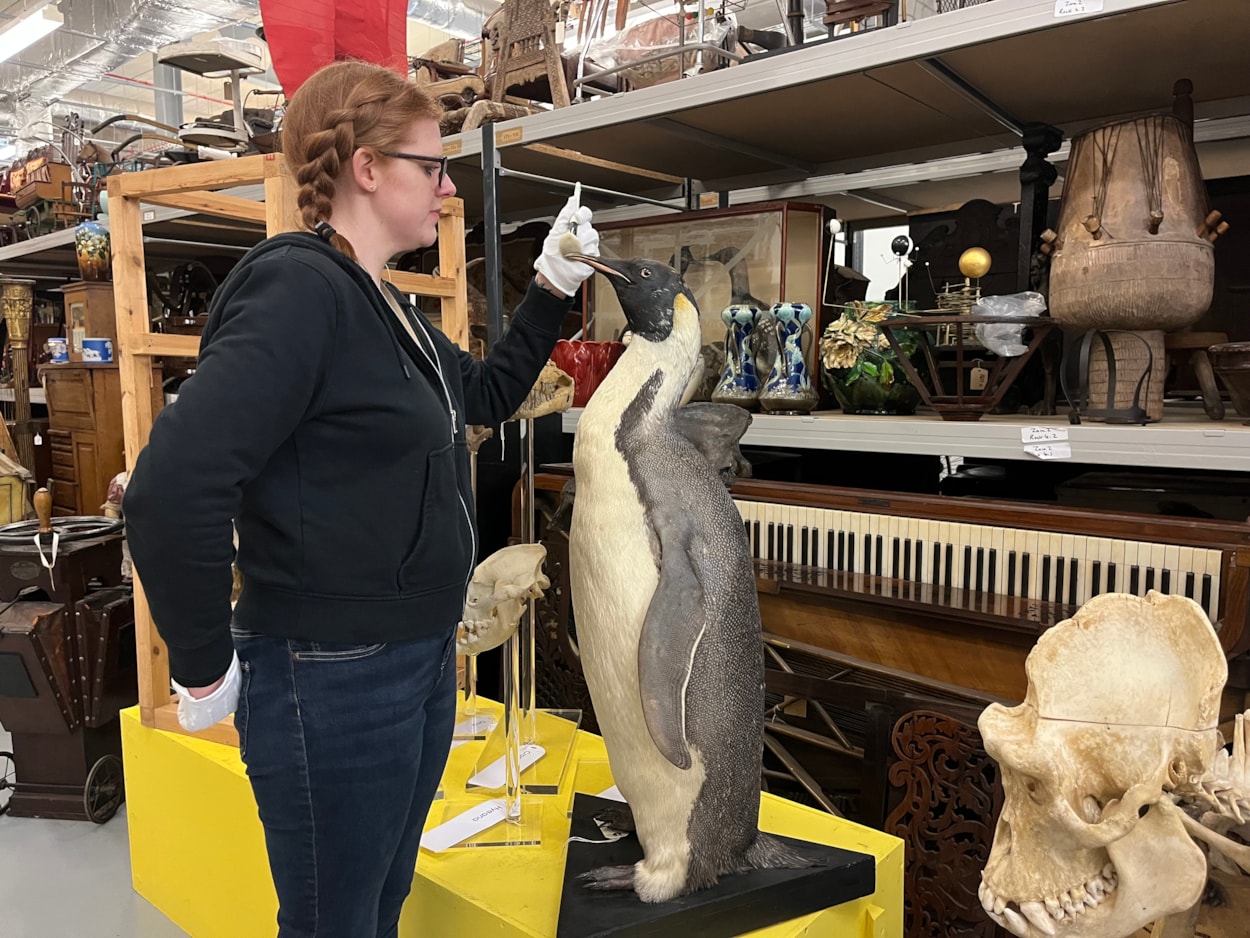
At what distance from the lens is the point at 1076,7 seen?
4.76 feet

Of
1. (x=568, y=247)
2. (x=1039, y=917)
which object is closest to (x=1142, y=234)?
(x=568, y=247)

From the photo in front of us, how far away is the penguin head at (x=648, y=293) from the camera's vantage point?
4.25 feet

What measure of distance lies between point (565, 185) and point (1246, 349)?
185cm

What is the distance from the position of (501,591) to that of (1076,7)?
1304 mm

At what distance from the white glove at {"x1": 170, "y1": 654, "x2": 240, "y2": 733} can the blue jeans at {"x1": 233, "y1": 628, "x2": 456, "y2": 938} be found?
3 cm

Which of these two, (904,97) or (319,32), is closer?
(319,32)

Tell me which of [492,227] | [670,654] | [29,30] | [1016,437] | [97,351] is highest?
[29,30]

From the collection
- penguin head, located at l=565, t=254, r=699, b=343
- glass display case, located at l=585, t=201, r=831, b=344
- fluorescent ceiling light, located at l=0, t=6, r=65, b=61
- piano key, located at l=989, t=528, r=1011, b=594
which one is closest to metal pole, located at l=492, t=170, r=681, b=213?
glass display case, located at l=585, t=201, r=831, b=344

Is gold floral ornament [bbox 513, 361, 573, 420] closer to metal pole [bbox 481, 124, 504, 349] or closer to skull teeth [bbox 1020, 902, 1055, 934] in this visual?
metal pole [bbox 481, 124, 504, 349]

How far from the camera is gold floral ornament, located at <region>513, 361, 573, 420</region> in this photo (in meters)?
1.52

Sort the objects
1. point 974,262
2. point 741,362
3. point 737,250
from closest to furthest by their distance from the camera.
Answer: point 974,262 < point 741,362 < point 737,250

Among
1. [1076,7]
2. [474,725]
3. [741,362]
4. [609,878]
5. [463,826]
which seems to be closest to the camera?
[609,878]

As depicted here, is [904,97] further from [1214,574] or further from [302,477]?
[302,477]

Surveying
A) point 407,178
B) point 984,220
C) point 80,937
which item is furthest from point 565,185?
point 80,937
